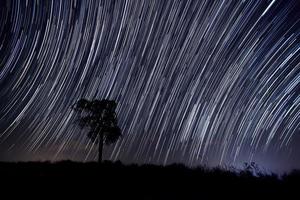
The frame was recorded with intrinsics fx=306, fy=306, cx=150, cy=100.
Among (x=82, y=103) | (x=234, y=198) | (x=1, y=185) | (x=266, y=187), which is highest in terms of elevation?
(x=82, y=103)

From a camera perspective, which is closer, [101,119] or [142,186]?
[142,186]

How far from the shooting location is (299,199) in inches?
316

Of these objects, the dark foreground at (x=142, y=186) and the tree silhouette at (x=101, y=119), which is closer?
the dark foreground at (x=142, y=186)

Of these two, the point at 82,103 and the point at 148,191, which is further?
the point at 82,103

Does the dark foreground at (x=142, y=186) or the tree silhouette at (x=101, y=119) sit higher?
the tree silhouette at (x=101, y=119)

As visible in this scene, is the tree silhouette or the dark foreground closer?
the dark foreground

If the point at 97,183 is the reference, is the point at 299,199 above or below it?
above

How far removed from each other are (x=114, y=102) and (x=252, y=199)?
1926 cm

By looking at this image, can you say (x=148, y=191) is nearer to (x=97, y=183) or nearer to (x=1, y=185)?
(x=97, y=183)

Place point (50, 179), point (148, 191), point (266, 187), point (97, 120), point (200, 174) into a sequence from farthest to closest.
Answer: point (97, 120)
point (200, 174)
point (50, 179)
point (266, 187)
point (148, 191)

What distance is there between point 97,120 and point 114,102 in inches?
84.7

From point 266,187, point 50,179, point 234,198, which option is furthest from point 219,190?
point 50,179

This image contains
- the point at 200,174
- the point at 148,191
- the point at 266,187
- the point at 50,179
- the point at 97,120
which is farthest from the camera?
the point at 97,120

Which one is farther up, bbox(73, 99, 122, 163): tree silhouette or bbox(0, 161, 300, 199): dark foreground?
bbox(73, 99, 122, 163): tree silhouette
